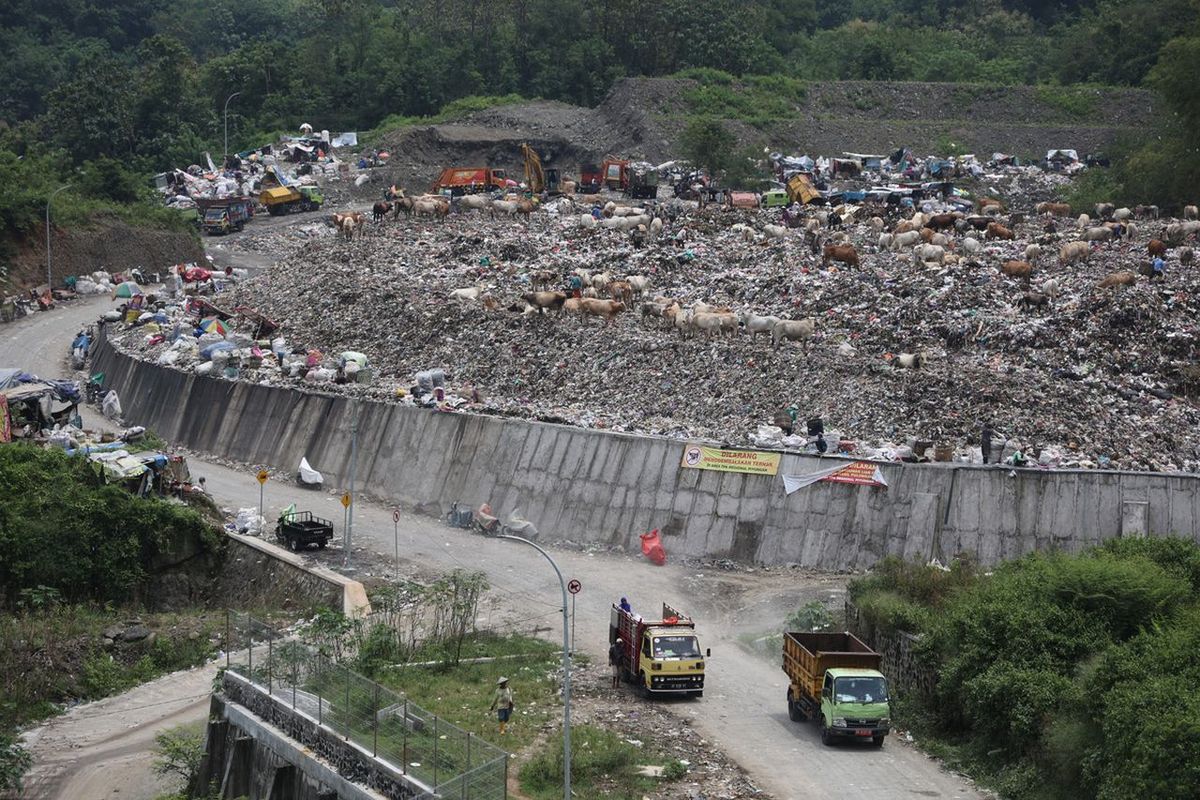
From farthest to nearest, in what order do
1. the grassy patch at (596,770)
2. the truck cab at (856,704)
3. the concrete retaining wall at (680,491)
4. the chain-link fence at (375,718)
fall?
the concrete retaining wall at (680,491) < the truck cab at (856,704) < the grassy patch at (596,770) < the chain-link fence at (375,718)

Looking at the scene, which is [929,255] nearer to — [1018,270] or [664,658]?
[1018,270]

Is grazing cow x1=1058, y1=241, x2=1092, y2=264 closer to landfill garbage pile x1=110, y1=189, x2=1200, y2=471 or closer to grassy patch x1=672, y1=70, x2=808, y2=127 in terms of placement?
landfill garbage pile x1=110, y1=189, x2=1200, y2=471

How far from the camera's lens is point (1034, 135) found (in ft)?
283

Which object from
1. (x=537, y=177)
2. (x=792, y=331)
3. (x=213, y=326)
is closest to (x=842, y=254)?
(x=792, y=331)

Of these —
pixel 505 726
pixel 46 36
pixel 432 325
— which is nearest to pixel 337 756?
pixel 505 726

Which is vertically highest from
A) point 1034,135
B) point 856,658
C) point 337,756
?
point 1034,135

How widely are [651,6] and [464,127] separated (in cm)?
1745

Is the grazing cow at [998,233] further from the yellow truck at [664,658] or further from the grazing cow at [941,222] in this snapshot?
the yellow truck at [664,658]

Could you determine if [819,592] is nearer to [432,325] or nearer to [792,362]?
[792,362]

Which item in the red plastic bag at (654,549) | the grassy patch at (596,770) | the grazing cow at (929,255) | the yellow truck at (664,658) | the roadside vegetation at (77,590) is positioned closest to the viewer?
the grassy patch at (596,770)

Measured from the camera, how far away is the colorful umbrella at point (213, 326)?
55.7 meters

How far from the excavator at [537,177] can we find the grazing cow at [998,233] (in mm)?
26913

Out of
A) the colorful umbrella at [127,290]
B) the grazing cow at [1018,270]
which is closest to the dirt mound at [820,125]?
the colorful umbrella at [127,290]

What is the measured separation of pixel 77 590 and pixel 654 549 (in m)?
12.9
